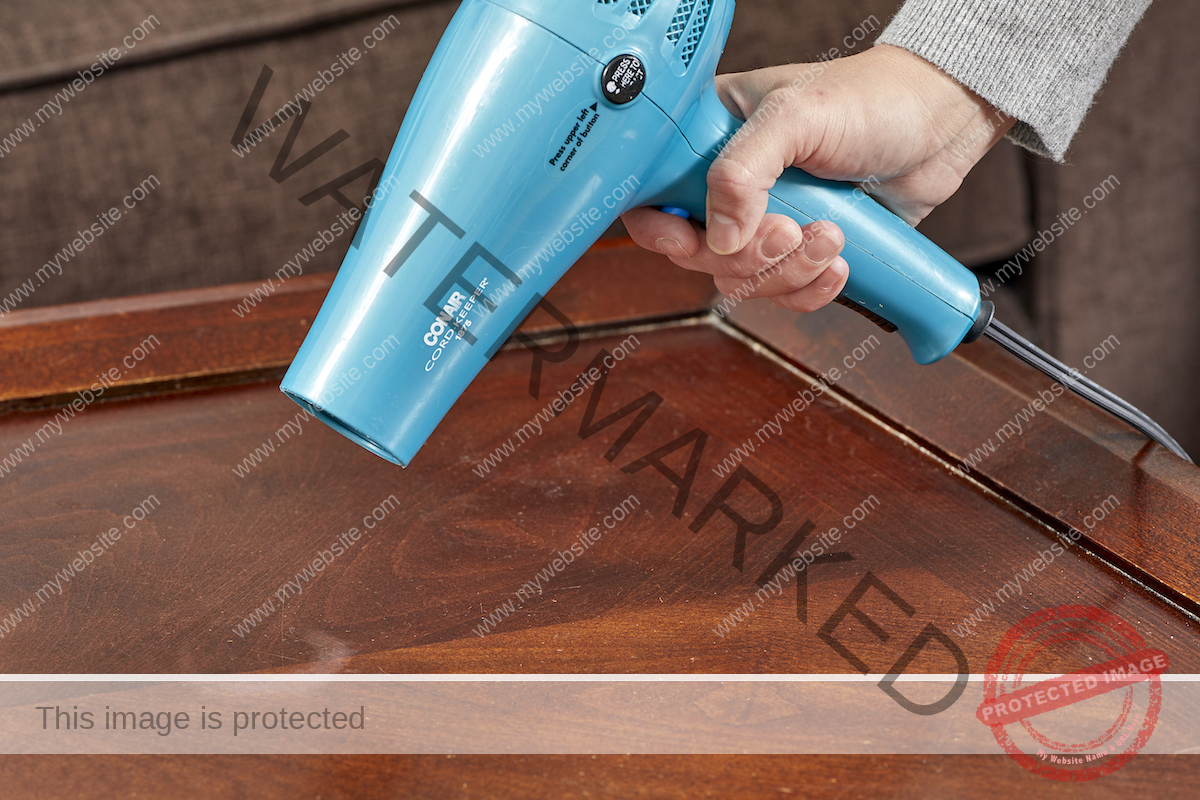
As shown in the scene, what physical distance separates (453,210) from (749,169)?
16 centimetres

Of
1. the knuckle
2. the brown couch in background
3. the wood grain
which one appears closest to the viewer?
the wood grain

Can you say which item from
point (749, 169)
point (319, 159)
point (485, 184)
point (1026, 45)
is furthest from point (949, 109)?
point (319, 159)

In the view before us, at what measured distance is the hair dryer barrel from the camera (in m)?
0.39

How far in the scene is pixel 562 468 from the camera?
0.50m

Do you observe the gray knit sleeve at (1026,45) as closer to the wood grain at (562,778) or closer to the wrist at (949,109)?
the wrist at (949,109)

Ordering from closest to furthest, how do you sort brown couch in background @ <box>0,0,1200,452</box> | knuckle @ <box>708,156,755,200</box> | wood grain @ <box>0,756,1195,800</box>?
wood grain @ <box>0,756,1195,800</box>
knuckle @ <box>708,156,755,200</box>
brown couch in background @ <box>0,0,1200,452</box>

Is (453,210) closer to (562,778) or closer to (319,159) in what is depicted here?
(562,778)

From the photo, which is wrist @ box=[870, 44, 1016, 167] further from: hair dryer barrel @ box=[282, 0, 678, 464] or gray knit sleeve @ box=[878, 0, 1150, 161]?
hair dryer barrel @ box=[282, 0, 678, 464]

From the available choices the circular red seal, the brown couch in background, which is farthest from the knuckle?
the brown couch in background

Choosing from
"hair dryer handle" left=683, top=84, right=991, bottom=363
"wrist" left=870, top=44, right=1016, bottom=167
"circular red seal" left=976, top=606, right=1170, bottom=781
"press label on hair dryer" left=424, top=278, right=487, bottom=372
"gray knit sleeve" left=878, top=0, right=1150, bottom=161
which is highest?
"gray knit sleeve" left=878, top=0, right=1150, bottom=161

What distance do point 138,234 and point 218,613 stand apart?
0.83 metres

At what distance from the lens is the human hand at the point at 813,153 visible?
17.9 inches

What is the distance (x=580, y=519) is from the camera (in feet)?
1.52

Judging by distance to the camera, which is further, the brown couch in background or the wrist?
the brown couch in background
